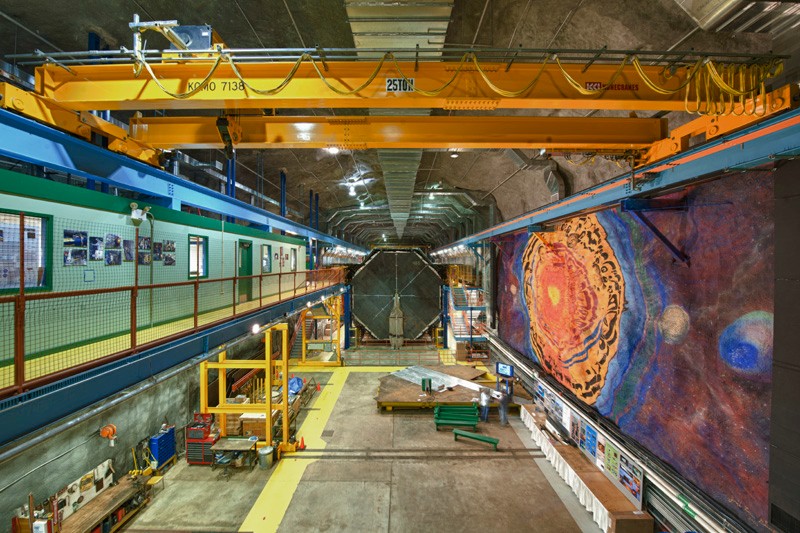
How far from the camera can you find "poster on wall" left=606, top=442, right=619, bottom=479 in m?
6.06

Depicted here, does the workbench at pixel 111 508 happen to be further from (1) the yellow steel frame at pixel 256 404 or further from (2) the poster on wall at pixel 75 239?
(2) the poster on wall at pixel 75 239

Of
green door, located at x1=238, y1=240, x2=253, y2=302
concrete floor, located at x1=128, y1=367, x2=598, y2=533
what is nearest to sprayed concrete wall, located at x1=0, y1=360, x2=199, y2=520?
concrete floor, located at x1=128, y1=367, x2=598, y2=533

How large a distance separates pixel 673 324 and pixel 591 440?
11.8ft

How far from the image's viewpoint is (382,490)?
23.5 feet

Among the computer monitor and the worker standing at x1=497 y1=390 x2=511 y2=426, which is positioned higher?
the computer monitor

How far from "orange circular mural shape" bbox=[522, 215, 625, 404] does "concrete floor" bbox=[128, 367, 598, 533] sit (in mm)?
2506

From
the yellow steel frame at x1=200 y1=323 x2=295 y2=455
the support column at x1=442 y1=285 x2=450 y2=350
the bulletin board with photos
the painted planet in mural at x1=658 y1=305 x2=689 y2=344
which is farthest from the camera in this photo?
the support column at x1=442 y1=285 x2=450 y2=350

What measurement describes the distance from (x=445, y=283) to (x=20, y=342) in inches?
626

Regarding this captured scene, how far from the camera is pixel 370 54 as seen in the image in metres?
4.66

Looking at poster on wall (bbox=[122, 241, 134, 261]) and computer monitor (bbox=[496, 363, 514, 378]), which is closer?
poster on wall (bbox=[122, 241, 134, 261])

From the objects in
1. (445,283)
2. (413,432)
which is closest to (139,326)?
(413,432)

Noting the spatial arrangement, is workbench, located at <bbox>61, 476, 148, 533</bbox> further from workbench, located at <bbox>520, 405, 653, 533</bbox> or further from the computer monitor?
the computer monitor

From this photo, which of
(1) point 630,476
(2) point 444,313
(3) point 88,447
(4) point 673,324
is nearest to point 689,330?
(4) point 673,324

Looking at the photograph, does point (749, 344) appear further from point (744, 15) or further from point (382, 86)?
point (382, 86)
